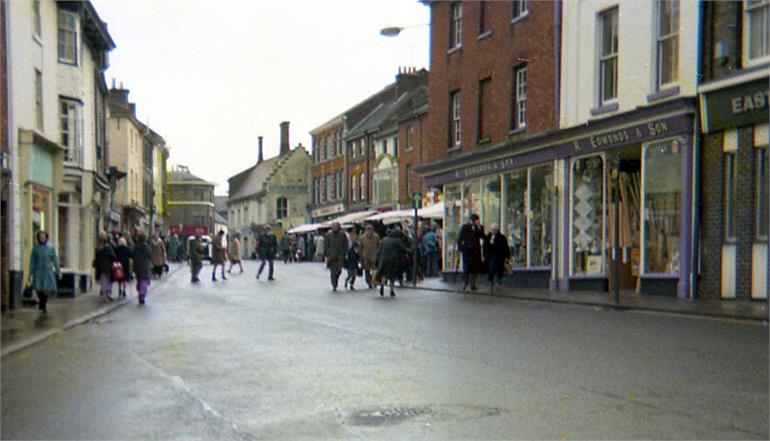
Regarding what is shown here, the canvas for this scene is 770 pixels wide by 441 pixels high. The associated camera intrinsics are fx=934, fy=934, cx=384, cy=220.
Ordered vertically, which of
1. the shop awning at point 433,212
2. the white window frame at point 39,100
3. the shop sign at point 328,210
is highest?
the white window frame at point 39,100

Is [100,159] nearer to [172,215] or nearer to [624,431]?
[624,431]

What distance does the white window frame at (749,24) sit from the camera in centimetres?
1764

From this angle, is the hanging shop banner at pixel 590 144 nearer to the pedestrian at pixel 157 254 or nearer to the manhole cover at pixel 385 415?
the pedestrian at pixel 157 254

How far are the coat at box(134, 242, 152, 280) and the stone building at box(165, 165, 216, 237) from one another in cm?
8688

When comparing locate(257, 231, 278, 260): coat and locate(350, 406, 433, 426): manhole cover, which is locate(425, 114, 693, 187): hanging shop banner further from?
locate(350, 406, 433, 426): manhole cover

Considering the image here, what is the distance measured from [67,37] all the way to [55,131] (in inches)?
124

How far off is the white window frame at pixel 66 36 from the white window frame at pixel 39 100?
2.67 m

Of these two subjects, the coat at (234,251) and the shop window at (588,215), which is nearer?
the shop window at (588,215)

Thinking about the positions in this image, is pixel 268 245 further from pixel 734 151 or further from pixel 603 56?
pixel 734 151

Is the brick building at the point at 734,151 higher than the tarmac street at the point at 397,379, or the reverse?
the brick building at the point at 734,151

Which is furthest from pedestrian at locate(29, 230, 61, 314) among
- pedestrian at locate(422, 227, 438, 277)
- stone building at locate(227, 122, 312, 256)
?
stone building at locate(227, 122, 312, 256)

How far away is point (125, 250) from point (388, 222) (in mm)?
21209

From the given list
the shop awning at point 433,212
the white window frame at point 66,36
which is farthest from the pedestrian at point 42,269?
the shop awning at point 433,212

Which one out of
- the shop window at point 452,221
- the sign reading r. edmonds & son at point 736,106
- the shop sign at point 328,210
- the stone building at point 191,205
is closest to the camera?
the sign reading r. edmonds & son at point 736,106
